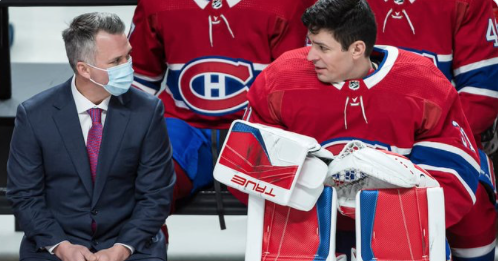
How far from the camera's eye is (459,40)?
368cm

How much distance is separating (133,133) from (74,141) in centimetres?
17

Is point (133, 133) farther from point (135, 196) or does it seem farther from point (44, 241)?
point (44, 241)

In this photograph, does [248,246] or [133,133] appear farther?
[133,133]

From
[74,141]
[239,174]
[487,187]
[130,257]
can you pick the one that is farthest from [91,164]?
[487,187]

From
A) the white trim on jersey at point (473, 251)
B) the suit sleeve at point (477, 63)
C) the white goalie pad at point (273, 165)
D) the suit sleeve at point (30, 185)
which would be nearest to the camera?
the white goalie pad at point (273, 165)

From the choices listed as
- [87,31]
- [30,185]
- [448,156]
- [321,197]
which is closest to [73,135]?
[30,185]

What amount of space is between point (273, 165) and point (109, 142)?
1.74 feet

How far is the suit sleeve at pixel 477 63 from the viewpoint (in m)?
3.66

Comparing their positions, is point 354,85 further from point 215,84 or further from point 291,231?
point 215,84

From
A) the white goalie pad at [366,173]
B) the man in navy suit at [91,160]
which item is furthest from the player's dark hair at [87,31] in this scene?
the white goalie pad at [366,173]

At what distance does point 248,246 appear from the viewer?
279 centimetres

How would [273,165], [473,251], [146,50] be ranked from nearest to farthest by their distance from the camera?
1. [273,165]
2. [473,251]
3. [146,50]

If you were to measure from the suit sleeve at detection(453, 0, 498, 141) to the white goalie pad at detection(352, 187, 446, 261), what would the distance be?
3.28ft

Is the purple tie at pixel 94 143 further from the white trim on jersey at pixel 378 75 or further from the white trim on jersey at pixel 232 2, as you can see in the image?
the white trim on jersey at pixel 232 2
